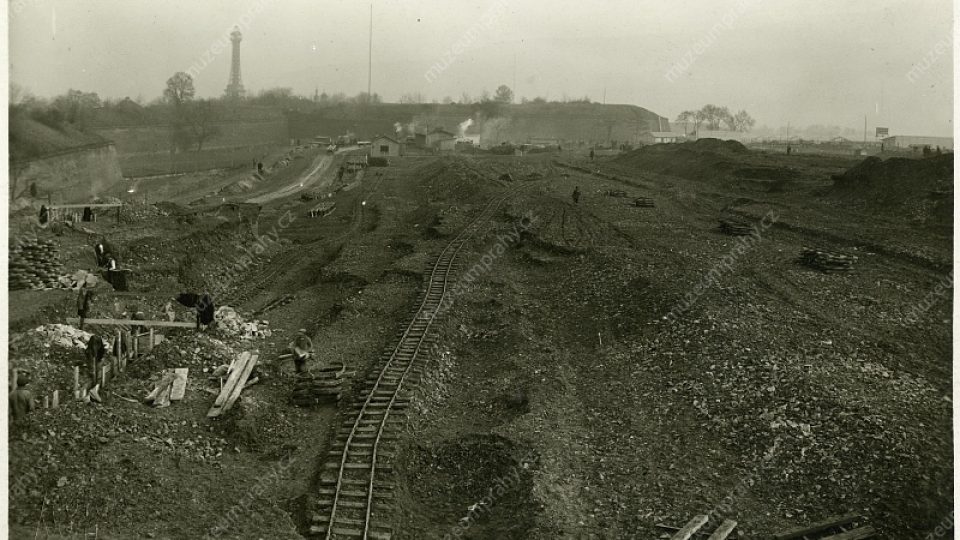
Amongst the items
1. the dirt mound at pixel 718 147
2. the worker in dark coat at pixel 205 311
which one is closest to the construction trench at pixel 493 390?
the worker in dark coat at pixel 205 311

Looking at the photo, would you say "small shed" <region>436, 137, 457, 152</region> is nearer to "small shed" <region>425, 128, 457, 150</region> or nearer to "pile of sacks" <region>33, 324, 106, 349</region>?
"small shed" <region>425, 128, 457, 150</region>

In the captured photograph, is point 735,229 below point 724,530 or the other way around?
the other way around

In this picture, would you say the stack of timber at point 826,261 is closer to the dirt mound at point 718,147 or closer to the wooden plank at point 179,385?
the wooden plank at point 179,385

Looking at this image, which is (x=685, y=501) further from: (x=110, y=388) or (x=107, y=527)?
(x=110, y=388)

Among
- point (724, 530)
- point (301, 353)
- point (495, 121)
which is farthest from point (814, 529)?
point (495, 121)

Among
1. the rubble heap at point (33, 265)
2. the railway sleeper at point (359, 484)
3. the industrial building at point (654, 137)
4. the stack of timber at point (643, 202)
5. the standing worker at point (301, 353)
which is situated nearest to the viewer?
the railway sleeper at point (359, 484)

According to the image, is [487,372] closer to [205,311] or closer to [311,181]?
[205,311]
